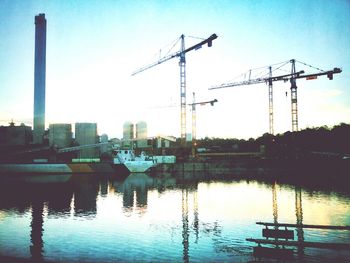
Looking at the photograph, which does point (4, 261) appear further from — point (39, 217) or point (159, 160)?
point (159, 160)

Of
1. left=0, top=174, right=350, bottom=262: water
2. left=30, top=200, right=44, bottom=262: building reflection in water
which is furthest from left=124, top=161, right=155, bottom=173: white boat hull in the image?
left=30, top=200, right=44, bottom=262: building reflection in water

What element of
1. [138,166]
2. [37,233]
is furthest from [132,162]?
[37,233]

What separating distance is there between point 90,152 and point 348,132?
10936cm

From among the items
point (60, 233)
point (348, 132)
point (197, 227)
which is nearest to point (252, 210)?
point (197, 227)

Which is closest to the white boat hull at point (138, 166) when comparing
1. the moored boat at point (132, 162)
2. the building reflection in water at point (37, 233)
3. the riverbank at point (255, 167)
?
the moored boat at point (132, 162)

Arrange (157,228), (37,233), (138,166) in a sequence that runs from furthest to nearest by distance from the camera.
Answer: (138,166)
(157,228)
(37,233)

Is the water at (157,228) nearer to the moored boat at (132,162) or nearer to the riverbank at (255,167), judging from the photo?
the moored boat at (132,162)

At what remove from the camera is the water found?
633 inches

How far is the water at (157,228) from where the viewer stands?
16.1 meters

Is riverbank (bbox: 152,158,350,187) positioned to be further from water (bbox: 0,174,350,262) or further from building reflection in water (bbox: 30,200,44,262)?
building reflection in water (bbox: 30,200,44,262)

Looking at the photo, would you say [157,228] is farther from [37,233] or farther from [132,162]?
[132,162]

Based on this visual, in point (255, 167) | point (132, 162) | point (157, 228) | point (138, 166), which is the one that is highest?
point (132, 162)

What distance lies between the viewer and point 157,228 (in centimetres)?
2239

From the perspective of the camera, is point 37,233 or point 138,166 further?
point 138,166
